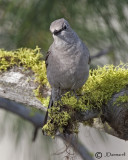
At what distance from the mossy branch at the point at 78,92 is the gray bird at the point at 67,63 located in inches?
4.4

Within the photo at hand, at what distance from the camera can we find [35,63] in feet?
8.79

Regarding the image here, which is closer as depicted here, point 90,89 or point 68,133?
point 68,133

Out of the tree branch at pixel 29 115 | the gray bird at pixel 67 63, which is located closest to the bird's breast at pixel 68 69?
the gray bird at pixel 67 63

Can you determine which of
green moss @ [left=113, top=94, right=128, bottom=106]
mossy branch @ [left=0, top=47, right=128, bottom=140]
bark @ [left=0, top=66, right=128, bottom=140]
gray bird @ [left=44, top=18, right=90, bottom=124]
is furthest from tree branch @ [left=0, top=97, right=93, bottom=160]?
green moss @ [left=113, top=94, right=128, bottom=106]

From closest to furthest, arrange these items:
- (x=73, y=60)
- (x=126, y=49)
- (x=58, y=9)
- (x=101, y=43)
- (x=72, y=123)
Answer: (x=72, y=123) → (x=73, y=60) → (x=58, y=9) → (x=126, y=49) → (x=101, y=43)

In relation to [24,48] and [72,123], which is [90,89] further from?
[24,48]

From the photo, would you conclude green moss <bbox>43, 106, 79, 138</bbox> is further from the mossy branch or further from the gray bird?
the gray bird

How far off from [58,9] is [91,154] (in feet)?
4.23

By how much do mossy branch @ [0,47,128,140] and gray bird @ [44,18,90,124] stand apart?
111 millimetres

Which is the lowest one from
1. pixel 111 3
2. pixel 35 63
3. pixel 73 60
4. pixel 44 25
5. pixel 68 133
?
pixel 68 133

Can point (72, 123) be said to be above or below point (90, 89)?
below

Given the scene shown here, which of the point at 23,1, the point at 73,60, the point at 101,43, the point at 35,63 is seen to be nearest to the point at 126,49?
the point at 101,43

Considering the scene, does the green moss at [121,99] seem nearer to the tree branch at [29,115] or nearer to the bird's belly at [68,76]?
the bird's belly at [68,76]

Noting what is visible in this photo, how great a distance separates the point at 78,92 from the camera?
239cm
